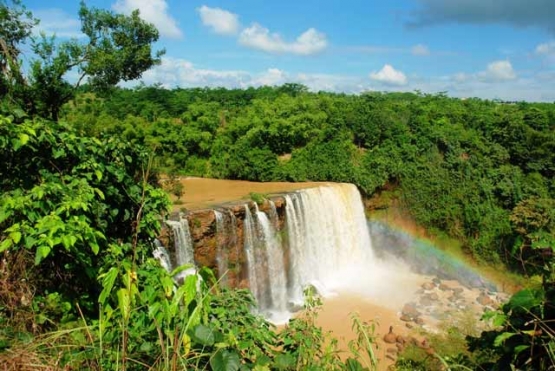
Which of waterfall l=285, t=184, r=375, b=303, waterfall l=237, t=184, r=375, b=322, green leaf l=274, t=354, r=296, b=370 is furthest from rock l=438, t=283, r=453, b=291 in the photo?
green leaf l=274, t=354, r=296, b=370

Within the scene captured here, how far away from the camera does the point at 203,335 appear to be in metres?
1.85

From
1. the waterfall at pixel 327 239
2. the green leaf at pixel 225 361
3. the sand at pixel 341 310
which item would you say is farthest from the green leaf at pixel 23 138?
the waterfall at pixel 327 239

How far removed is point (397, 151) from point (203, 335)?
20.3 metres

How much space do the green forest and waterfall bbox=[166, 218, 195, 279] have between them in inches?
59.5

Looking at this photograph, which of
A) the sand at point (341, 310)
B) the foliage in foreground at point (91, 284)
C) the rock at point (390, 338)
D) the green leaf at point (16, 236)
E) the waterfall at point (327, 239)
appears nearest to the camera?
the foliage in foreground at point (91, 284)

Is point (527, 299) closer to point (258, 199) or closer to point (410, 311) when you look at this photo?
point (258, 199)

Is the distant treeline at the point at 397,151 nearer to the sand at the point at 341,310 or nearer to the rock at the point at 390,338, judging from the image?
the sand at the point at 341,310

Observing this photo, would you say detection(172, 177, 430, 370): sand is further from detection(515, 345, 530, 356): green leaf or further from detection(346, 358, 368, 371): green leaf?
detection(515, 345, 530, 356): green leaf

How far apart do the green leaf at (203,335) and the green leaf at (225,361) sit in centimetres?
7

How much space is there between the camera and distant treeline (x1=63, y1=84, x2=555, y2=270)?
→ 18938mm

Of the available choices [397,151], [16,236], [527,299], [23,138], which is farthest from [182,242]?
[397,151]

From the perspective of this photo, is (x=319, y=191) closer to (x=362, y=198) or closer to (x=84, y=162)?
(x=362, y=198)

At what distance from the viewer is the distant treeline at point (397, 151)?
1894cm

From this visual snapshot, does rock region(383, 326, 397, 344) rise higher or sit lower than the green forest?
lower
